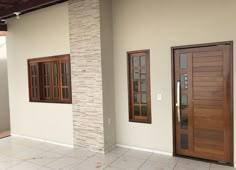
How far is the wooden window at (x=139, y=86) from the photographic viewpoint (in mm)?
4258

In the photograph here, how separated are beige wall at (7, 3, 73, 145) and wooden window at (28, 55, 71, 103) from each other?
147mm

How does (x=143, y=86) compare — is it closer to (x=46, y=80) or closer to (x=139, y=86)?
(x=139, y=86)

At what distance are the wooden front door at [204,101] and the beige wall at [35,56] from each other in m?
2.48

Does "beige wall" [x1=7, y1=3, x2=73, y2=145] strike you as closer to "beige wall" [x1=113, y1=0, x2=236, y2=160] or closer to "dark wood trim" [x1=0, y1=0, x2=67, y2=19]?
"dark wood trim" [x1=0, y1=0, x2=67, y2=19]

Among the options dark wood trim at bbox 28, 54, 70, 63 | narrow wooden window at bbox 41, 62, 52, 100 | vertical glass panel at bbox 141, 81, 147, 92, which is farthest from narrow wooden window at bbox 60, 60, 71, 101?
vertical glass panel at bbox 141, 81, 147, 92

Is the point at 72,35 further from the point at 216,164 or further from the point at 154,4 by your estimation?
the point at 216,164

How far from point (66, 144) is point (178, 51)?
3.27 m

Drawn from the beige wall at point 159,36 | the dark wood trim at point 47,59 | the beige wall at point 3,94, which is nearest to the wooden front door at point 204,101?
the beige wall at point 159,36

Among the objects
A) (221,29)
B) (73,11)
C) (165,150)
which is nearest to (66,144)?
(165,150)

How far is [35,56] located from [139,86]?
2.85m

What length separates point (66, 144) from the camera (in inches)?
195

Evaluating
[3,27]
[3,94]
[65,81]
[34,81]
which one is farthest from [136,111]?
[3,94]

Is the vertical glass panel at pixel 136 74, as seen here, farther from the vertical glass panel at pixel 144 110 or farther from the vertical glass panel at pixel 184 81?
the vertical glass panel at pixel 184 81

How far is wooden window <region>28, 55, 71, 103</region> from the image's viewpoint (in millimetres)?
4941
